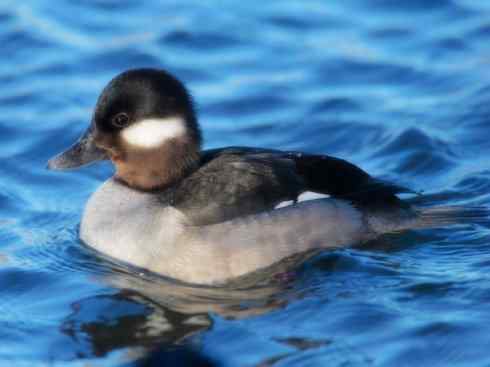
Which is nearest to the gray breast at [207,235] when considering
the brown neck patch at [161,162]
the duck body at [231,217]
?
the duck body at [231,217]

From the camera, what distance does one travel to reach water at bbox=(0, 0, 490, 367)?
24.9 ft

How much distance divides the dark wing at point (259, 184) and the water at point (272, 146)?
51 cm

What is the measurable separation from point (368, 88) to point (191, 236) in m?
5.40

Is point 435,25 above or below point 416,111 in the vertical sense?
above

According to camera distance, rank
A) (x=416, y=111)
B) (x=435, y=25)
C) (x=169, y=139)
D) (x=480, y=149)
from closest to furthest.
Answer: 1. (x=169, y=139)
2. (x=480, y=149)
3. (x=416, y=111)
4. (x=435, y=25)

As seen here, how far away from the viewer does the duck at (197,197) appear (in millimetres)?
8438

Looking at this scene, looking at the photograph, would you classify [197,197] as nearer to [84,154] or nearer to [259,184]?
[259,184]

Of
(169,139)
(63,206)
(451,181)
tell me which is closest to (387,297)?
(169,139)

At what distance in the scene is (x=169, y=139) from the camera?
29.0 feet

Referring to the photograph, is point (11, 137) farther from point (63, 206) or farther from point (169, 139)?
point (169, 139)

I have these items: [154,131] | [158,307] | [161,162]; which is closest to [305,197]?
[161,162]

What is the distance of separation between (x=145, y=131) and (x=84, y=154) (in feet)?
2.20

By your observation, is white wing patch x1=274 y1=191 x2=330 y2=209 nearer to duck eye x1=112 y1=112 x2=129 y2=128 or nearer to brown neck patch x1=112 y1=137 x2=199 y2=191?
brown neck patch x1=112 y1=137 x2=199 y2=191

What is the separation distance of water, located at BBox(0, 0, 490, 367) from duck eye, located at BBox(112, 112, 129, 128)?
1140 mm
